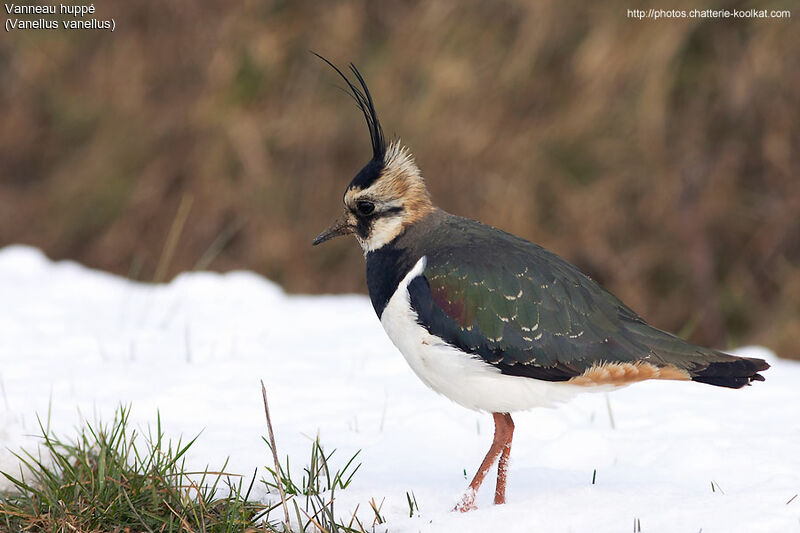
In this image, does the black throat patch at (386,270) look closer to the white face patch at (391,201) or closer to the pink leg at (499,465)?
the white face patch at (391,201)

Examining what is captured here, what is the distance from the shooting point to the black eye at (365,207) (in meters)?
4.40

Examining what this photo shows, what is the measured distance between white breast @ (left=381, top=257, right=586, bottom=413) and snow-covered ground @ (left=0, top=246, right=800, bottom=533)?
0.38 meters

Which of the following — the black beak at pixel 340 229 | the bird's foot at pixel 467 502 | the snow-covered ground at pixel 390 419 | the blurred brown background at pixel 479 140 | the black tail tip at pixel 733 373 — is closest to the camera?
the snow-covered ground at pixel 390 419

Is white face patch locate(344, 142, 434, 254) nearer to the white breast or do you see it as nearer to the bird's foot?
the white breast

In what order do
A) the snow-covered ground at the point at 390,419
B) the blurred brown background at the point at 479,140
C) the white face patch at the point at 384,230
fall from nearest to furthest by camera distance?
the snow-covered ground at the point at 390,419 < the white face patch at the point at 384,230 < the blurred brown background at the point at 479,140

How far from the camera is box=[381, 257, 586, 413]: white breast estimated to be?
3928 millimetres

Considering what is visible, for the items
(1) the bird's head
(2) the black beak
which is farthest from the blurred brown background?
(1) the bird's head

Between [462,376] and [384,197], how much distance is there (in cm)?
91

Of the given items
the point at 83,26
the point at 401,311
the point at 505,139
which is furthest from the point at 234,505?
the point at 83,26

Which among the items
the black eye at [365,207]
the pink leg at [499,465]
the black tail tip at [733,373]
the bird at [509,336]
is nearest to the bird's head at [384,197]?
the black eye at [365,207]

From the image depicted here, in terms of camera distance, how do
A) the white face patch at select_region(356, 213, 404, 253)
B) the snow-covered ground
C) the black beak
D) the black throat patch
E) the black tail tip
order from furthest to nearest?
1. the black beak
2. the white face patch at select_region(356, 213, 404, 253)
3. the black throat patch
4. the black tail tip
5. the snow-covered ground

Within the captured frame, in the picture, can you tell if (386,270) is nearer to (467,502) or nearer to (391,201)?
(391,201)

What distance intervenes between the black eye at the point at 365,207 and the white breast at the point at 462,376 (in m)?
0.51

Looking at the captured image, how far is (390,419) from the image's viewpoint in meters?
4.89
